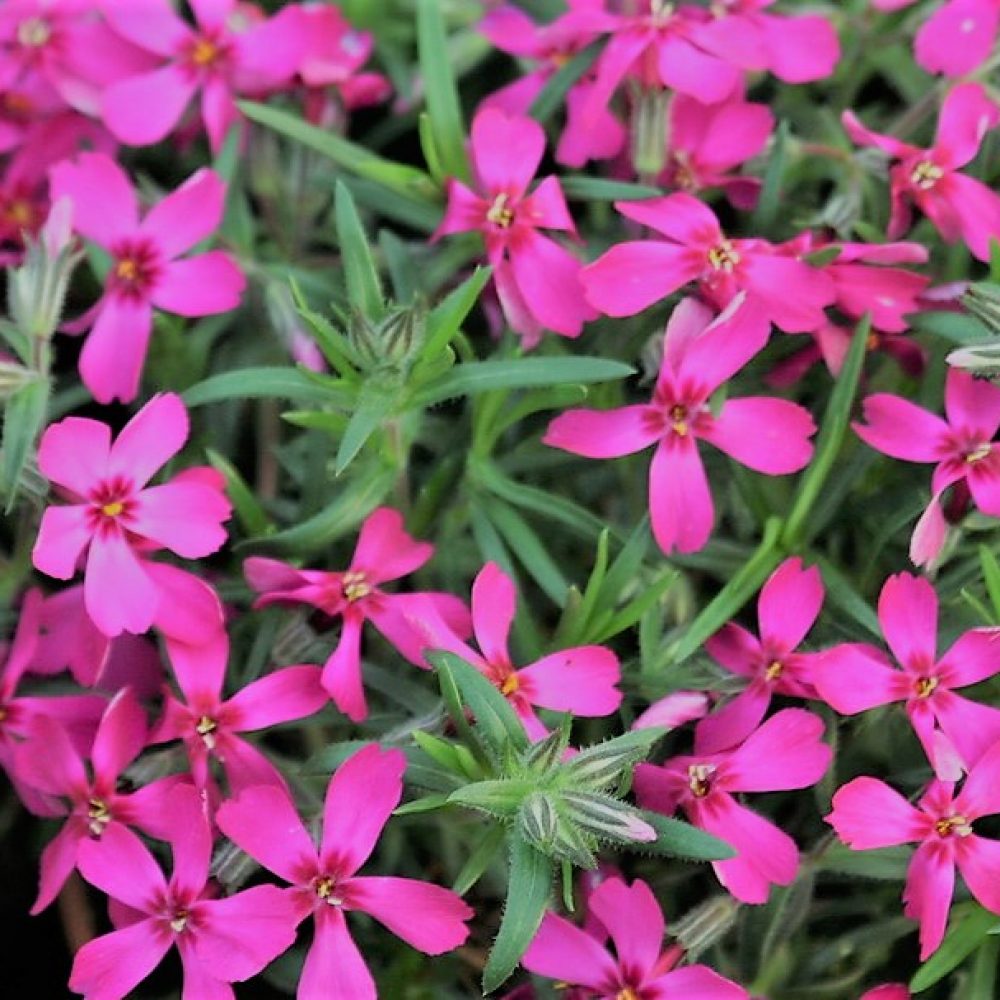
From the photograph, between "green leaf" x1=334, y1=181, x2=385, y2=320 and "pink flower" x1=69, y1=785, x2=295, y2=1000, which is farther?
"green leaf" x1=334, y1=181, x2=385, y2=320

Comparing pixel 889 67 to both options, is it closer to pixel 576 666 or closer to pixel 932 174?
pixel 932 174

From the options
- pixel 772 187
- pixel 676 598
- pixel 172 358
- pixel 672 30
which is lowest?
pixel 676 598

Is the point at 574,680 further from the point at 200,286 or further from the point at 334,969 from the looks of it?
the point at 200,286

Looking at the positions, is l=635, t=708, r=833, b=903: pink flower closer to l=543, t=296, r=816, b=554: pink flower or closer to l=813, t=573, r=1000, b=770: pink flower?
l=813, t=573, r=1000, b=770: pink flower

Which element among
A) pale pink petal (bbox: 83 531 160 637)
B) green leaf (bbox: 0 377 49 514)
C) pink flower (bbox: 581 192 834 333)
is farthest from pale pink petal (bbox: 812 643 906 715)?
green leaf (bbox: 0 377 49 514)

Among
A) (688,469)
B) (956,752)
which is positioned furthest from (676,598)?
(956,752)

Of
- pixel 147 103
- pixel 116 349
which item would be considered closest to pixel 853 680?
pixel 116 349
